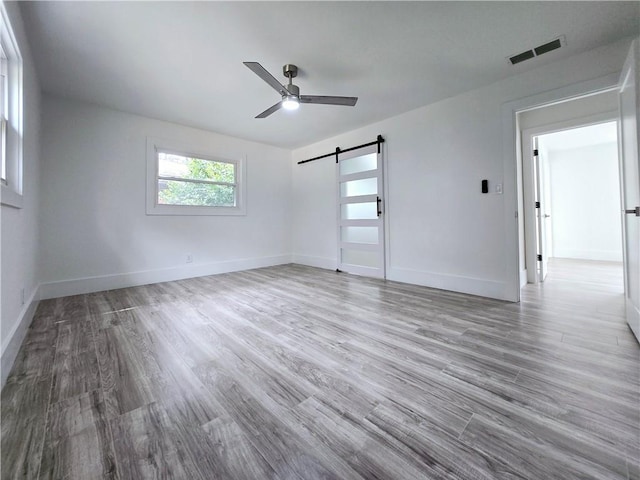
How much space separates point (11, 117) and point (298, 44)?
2.42m

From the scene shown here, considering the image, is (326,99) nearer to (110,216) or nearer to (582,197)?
(110,216)

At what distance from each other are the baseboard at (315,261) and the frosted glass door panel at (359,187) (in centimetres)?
129

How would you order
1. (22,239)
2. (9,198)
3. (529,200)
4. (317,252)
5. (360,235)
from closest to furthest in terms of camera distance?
(9,198), (22,239), (529,200), (360,235), (317,252)

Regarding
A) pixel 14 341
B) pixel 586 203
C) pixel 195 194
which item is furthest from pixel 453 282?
pixel 586 203

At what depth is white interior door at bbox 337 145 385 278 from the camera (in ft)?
13.4

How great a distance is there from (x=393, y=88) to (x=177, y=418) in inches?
141

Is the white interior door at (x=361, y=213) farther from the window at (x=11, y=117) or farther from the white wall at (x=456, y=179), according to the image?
the window at (x=11, y=117)

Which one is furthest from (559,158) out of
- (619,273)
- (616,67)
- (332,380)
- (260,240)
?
(332,380)

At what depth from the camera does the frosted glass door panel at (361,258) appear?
416 cm

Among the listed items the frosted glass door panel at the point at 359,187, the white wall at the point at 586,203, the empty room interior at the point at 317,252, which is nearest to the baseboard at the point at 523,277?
the empty room interior at the point at 317,252

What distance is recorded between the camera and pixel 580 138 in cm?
503

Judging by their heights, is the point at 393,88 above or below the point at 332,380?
above

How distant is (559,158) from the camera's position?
5.88m

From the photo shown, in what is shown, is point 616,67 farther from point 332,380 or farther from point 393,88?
point 332,380
